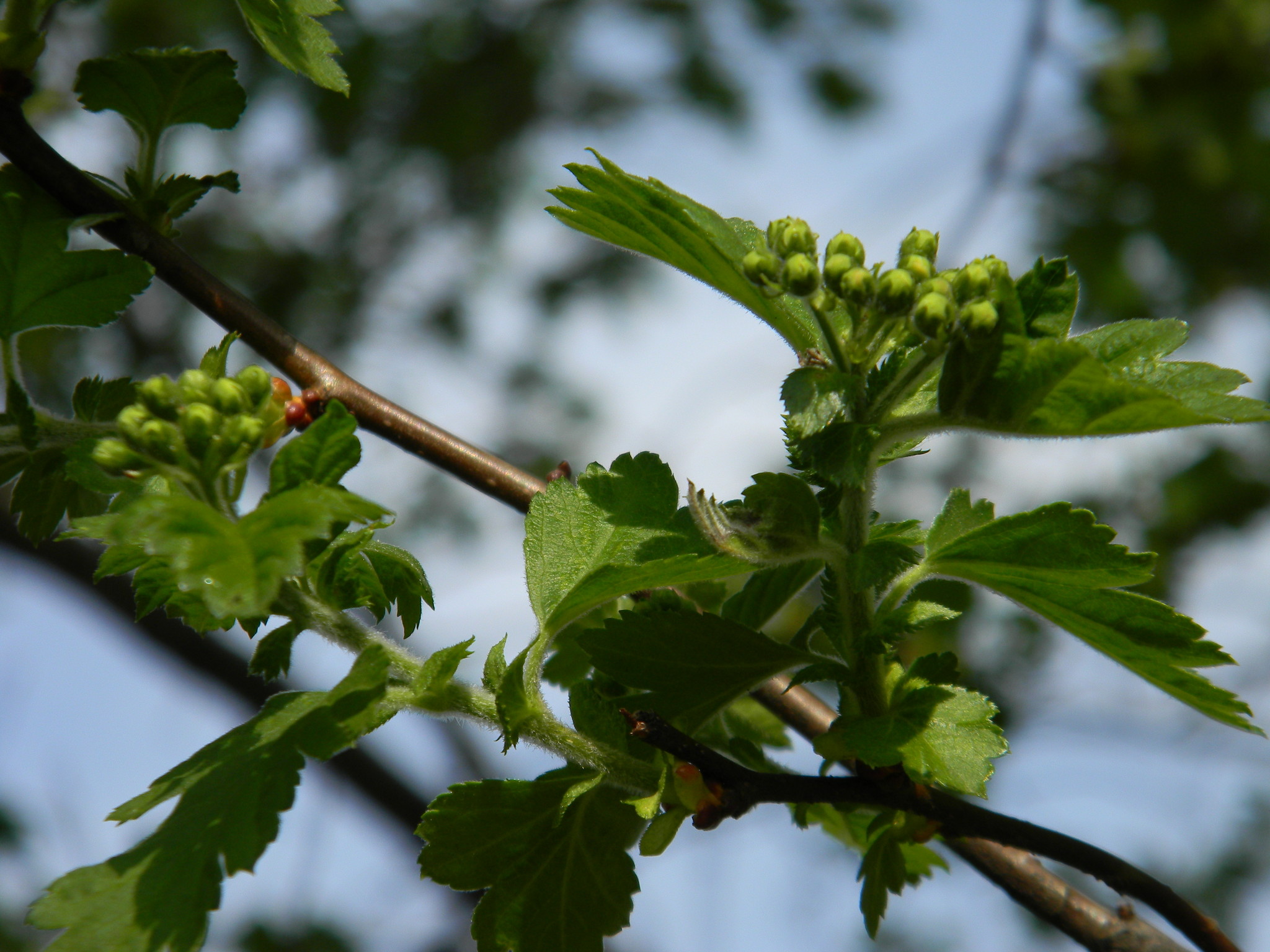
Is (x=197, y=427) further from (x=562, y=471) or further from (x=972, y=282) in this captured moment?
(x=972, y=282)

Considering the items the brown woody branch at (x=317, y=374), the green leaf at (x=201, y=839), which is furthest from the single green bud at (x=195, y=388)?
the brown woody branch at (x=317, y=374)

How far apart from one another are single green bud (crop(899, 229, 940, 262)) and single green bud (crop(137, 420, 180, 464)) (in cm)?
84

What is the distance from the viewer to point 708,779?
1.35 metres

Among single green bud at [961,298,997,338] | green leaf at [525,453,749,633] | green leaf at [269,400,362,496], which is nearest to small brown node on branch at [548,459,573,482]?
green leaf at [525,453,749,633]

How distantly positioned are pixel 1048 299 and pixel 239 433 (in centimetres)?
89

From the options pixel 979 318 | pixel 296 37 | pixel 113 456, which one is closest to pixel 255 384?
pixel 113 456

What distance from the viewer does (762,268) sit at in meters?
1.18

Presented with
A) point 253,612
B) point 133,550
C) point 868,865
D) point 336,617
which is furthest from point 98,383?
point 868,865

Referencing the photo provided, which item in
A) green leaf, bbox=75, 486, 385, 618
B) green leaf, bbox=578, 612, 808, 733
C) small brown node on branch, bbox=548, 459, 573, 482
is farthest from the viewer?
small brown node on branch, bbox=548, 459, 573, 482

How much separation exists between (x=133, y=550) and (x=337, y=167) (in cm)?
561

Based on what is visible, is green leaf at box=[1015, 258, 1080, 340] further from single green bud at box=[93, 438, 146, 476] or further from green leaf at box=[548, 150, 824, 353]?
single green bud at box=[93, 438, 146, 476]

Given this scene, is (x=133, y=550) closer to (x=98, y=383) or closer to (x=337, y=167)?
(x=98, y=383)

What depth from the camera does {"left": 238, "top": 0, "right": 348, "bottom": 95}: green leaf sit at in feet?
4.61

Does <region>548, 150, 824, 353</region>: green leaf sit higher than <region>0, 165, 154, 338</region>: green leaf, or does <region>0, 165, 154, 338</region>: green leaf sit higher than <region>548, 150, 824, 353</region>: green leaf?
<region>548, 150, 824, 353</region>: green leaf
